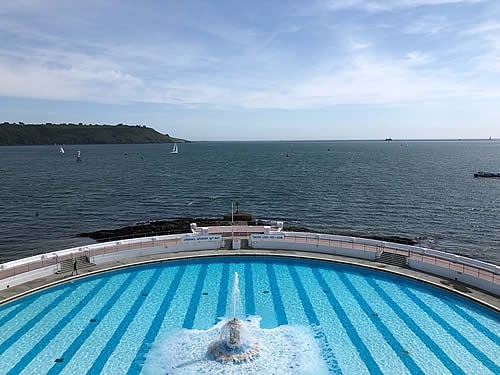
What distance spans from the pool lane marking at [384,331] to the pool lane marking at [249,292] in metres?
4.98

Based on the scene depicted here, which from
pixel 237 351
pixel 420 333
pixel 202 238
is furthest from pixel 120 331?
pixel 420 333

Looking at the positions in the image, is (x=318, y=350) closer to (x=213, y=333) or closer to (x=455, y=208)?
(x=213, y=333)

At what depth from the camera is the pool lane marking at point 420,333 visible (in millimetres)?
14258

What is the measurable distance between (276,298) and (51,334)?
33.3 ft

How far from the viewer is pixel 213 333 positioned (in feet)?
53.8

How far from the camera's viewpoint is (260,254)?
982 inches

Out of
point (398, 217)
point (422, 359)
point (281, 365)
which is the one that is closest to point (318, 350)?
point (281, 365)

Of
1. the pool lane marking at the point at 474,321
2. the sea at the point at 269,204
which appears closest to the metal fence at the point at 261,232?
the pool lane marking at the point at 474,321

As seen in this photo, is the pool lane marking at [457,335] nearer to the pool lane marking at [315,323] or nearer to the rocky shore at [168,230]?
the pool lane marking at [315,323]

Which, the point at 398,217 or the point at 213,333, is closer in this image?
the point at 213,333

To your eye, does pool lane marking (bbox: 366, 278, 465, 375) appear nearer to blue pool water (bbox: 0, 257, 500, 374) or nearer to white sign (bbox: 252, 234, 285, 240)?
blue pool water (bbox: 0, 257, 500, 374)

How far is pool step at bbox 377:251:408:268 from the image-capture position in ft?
76.3

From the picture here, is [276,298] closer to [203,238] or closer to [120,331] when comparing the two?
[120,331]

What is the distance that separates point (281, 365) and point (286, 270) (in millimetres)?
9360
